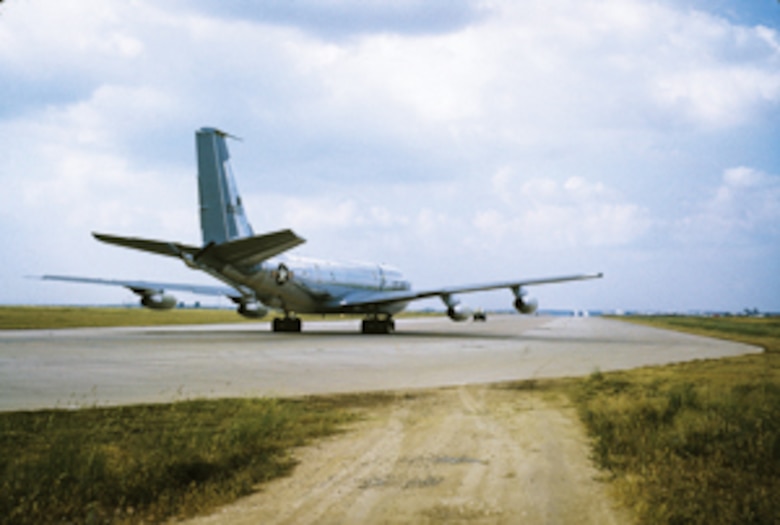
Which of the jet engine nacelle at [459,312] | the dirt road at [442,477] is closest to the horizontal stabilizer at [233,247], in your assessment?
the jet engine nacelle at [459,312]

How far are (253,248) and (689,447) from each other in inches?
927

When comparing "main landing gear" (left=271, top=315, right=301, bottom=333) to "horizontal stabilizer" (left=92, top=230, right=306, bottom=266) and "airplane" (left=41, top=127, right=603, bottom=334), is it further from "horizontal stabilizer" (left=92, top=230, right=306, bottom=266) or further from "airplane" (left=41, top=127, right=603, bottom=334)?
"horizontal stabilizer" (left=92, top=230, right=306, bottom=266)

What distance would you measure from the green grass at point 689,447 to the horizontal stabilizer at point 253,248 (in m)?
16.7

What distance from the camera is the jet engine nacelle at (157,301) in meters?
33.4

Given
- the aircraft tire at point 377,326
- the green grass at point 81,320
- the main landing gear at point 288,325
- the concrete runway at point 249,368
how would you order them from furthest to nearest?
the green grass at point 81,320
the aircraft tire at point 377,326
the main landing gear at point 288,325
the concrete runway at point 249,368

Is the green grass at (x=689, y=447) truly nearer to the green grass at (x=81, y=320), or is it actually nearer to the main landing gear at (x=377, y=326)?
the main landing gear at (x=377, y=326)

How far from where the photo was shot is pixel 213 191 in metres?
32.5

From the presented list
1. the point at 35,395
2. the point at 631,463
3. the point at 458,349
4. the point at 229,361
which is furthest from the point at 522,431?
the point at 458,349

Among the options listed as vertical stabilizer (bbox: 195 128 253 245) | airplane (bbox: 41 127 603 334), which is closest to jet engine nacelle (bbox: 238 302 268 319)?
airplane (bbox: 41 127 603 334)

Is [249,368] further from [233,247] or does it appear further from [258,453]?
[233,247]

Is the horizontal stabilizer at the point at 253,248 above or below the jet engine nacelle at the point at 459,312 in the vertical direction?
above

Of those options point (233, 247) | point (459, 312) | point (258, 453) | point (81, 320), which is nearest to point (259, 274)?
point (233, 247)

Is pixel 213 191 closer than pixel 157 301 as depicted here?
Yes

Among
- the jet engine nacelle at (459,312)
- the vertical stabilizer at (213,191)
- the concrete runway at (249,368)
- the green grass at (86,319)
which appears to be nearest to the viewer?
the concrete runway at (249,368)
